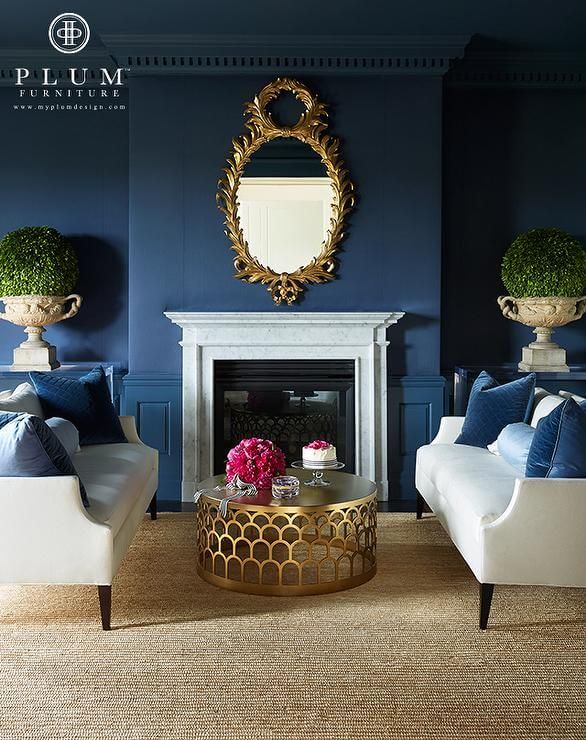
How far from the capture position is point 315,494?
3762 millimetres

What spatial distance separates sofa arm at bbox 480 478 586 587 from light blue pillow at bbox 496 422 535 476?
616 mm

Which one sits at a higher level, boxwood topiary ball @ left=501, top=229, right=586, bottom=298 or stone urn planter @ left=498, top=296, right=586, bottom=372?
boxwood topiary ball @ left=501, top=229, right=586, bottom=298

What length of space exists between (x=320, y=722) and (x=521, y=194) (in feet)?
14.6

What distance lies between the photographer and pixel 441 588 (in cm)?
365

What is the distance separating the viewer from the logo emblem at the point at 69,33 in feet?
16.6

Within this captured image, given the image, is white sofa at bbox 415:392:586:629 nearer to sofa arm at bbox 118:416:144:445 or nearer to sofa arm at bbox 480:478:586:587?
sofa arm at bbox 480:478:586:587

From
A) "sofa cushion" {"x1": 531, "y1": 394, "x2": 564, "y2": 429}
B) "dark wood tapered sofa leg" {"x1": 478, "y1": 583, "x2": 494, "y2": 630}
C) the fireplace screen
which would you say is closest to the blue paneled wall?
the fireplace screen

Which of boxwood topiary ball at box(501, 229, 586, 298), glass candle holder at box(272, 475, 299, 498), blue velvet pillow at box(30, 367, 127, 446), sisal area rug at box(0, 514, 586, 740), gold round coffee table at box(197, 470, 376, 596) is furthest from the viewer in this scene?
boxwood topiary ball at box(501, 229, 586, 298)

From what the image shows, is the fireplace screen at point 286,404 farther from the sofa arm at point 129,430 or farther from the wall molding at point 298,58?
the wall molding at point 298,58

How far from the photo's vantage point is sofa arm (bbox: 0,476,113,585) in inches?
122

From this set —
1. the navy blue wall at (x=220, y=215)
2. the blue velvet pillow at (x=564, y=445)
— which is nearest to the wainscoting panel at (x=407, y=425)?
the navy blue wall at (x=220, y=215)

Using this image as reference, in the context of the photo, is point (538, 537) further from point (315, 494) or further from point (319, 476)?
point (319, 476)

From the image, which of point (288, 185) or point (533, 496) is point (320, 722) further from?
point (288, 185)

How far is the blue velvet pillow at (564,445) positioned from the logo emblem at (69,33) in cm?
375
